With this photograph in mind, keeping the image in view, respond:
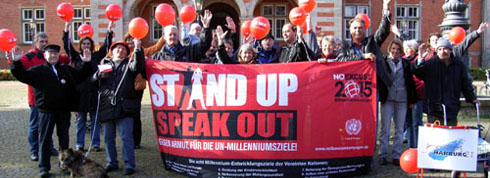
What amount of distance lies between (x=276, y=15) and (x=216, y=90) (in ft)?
65.4

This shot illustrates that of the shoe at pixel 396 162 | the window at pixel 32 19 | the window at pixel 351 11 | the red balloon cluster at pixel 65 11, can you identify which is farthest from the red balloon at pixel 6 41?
the window at pixel 32 19

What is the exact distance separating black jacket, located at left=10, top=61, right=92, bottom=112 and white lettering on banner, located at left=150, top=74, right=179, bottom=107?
115 centimetres

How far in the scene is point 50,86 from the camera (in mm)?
5227

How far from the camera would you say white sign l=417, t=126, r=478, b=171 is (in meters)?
4.26

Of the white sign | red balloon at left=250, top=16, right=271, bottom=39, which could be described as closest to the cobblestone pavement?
the white sign

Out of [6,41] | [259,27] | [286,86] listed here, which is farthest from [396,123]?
[6,41]

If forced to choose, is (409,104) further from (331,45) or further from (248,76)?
(248,76)

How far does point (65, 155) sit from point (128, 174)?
87 cm

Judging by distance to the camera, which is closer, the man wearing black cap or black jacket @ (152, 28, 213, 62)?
the man wearing black cap

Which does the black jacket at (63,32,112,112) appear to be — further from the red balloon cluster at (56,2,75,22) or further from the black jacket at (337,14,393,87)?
the black jacket at (337,14,393,87)

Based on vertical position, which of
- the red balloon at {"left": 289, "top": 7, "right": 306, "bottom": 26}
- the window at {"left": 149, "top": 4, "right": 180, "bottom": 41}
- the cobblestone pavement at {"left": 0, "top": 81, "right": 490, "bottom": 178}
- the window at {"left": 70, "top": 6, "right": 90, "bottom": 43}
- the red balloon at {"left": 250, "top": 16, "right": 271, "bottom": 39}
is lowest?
the cobblestone pavement at {"left": 0, "top": 81, "right": 490, "bottom": 178}

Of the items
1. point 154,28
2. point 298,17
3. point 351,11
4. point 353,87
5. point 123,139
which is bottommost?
point 123,139

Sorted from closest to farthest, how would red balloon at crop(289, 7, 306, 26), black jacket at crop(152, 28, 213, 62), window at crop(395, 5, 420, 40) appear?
black jacket at crop(152, 28, 213, 62) < red balloon at crop(289, 7, 306, 26) < window at crop(395, 5, 420, 40)

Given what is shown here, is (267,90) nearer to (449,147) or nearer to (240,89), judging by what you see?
(240,89)
